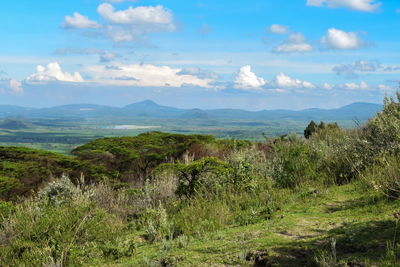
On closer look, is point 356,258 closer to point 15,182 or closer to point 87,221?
point 87,221

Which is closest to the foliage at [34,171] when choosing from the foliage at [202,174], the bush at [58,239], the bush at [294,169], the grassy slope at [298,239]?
the foliage at [202,174]

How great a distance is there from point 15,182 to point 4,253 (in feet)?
42.9

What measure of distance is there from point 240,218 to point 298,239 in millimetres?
2216

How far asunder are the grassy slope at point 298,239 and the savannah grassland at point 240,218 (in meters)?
0.02

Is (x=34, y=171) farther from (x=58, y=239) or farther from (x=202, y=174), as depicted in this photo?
(x=58, y=239)

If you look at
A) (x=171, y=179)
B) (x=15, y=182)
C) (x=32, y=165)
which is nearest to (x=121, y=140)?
(x=32, y=165)

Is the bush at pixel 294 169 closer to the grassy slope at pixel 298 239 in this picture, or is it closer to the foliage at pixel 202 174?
the foliage at pixel 202 174

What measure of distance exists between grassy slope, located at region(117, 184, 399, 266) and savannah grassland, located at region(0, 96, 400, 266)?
0.02 m

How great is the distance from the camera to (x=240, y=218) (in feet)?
26.1

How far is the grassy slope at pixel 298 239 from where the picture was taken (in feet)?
16.5

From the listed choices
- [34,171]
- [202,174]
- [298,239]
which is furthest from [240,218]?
[34,171]

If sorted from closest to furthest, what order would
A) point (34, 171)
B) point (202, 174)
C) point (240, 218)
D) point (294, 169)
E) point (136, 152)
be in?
1. point (240, 218)
2. point (294, 169)
3. point (202, 174)
4. point (34, 171)
5. point (136, 152)

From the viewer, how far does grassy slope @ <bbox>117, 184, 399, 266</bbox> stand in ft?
16.5

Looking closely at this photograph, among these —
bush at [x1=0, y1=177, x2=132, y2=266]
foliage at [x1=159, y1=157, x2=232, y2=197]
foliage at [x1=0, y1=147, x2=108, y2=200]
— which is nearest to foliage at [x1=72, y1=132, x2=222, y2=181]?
foliage at [x1=0, y1=147, x2=108, y2=200]
